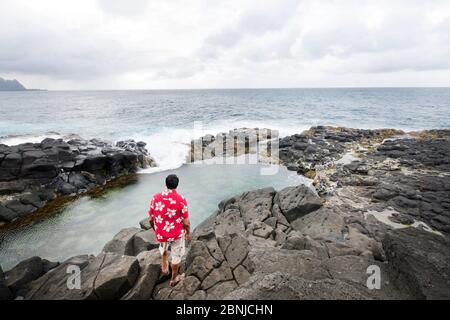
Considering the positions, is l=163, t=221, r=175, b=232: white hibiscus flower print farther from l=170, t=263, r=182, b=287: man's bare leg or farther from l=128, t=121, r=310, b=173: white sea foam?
l=128, t=121, r=310, b=173: white sea foam

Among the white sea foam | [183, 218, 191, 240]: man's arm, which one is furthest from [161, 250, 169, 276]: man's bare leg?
the white sea foam

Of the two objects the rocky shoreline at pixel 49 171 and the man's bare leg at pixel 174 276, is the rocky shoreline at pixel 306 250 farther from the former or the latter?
the rocky shoreline at pixel 49 171

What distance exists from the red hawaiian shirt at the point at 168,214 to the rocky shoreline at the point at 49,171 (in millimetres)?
14591

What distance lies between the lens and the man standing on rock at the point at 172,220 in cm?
572

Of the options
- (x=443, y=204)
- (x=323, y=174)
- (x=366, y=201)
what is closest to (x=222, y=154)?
(x=323, y=174)

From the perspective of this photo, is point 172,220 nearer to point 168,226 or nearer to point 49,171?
point 168,226

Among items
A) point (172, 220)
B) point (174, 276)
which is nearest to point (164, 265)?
point (174, 276)

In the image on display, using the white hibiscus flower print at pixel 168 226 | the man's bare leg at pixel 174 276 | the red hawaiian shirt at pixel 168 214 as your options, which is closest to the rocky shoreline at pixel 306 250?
the man's bare leg at pixel 174 276

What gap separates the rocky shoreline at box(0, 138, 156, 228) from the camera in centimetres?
1658

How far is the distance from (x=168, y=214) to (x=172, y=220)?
18cm

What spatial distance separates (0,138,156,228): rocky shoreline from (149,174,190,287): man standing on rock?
1456cm

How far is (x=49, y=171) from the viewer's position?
19547 mm
